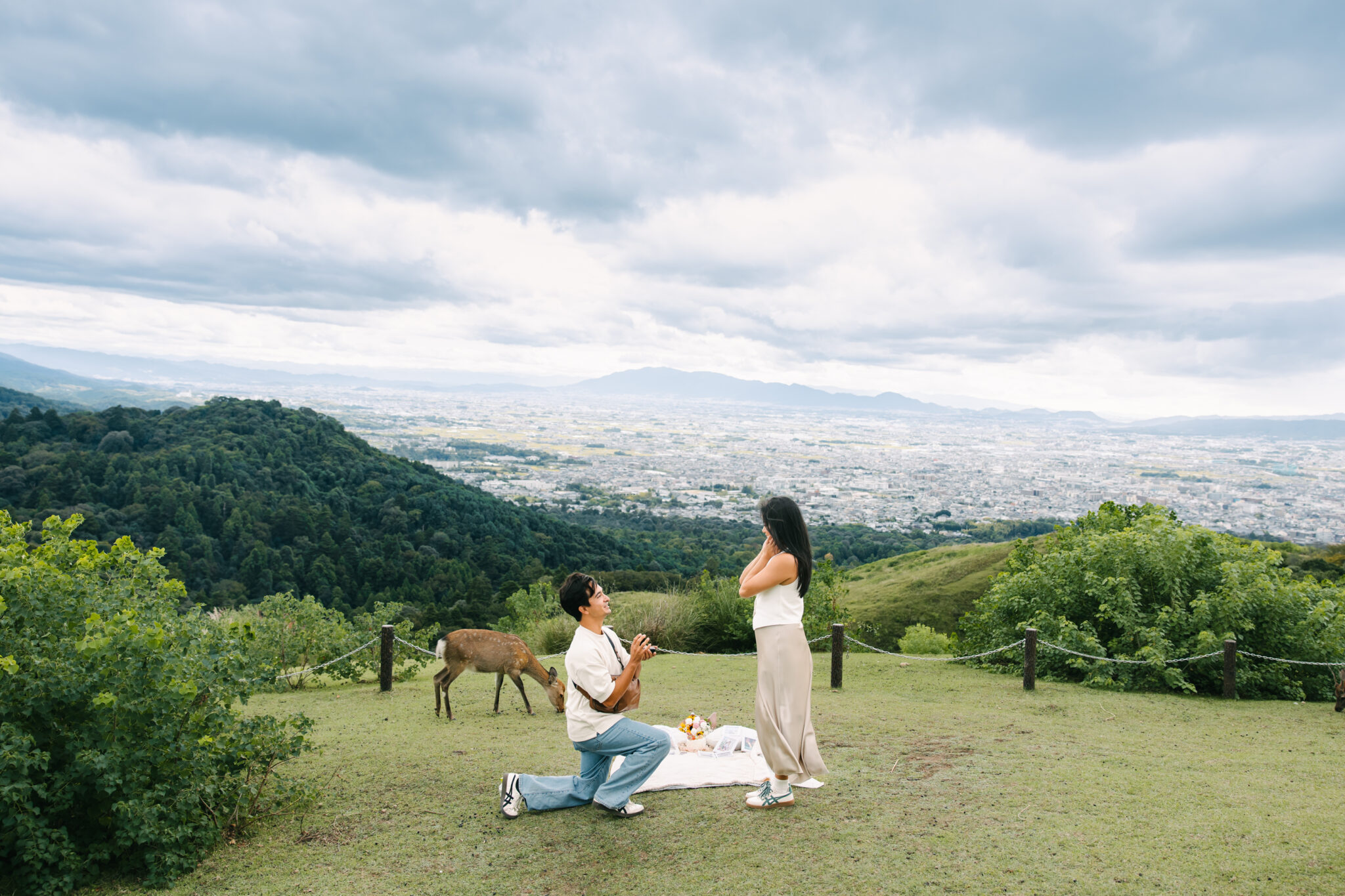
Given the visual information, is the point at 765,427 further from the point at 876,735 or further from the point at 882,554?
the point at 876,735

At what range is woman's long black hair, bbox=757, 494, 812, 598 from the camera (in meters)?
4.89

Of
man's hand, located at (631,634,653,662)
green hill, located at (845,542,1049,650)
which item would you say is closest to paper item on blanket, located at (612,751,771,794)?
man's hand, located at (631,634,653,662)

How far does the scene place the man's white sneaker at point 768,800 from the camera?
5.17 meters

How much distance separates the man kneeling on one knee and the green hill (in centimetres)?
1777

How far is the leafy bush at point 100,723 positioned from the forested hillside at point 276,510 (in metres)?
25.8

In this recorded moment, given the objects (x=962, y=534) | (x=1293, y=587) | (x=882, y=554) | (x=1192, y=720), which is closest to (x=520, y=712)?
(x=1192, y=720)

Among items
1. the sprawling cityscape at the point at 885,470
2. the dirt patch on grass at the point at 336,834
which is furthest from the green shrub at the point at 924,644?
the sprawling cityscape at the point at 885,470

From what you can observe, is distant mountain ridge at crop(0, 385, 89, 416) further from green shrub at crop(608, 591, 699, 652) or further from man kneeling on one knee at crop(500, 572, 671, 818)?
man kneeling on one knee at crop(500, 572, 671, 818)

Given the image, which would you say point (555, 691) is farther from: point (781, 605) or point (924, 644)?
point (924, 644)

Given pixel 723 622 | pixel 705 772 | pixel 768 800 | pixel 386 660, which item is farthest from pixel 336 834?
pixel 723 622

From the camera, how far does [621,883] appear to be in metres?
4.26

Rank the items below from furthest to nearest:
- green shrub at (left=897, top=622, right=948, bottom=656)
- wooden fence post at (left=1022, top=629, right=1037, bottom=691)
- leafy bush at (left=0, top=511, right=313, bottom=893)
A: green shrub at (left=897, top=622, right=948, bottom=656) < wooden fence post at (left=1022, top=629, right=1037, bottom=691) < leafy bush at (left=0, top=511, right=313, bottom=893)

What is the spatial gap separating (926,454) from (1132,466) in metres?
34.4

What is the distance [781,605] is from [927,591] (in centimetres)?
2424
